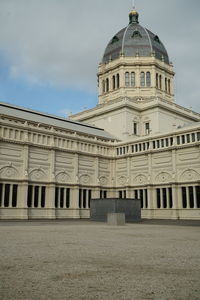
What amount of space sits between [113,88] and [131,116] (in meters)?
13.7

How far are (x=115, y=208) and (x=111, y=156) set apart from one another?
92.4ft

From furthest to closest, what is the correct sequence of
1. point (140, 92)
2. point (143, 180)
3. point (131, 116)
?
point (140, 92)
point (131, 116)
point (143, 180)

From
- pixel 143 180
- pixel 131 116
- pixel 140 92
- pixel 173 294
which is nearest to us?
pixel 173 294

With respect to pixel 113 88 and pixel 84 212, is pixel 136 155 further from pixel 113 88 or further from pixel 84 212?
pixel 113 88

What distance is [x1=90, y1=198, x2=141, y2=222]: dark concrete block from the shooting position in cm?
4331

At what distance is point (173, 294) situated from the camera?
7.12m

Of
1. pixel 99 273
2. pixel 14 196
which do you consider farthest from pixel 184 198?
pixel 99 273

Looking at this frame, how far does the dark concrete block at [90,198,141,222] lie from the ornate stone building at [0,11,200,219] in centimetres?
1367

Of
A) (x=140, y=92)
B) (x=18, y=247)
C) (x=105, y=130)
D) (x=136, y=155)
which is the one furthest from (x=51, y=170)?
(x=18, y=247)

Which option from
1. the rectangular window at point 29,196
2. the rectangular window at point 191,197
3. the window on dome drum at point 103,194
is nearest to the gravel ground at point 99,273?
the rectangular window at point 29,196

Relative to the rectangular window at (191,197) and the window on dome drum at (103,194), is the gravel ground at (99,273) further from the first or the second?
the window on dome drum at (103,194)

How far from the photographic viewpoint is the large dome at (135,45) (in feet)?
282

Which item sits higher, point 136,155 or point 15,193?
point 136,155

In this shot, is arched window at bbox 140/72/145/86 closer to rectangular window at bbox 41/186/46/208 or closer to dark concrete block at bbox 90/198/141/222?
rectangular window at bbox 41/186/46/208
